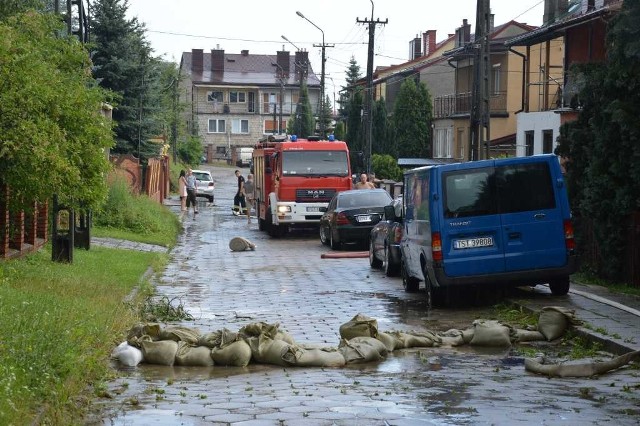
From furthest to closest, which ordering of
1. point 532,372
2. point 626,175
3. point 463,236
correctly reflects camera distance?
point 626,175 < point 463,236 < point 532,372

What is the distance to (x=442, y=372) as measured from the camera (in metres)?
11.0

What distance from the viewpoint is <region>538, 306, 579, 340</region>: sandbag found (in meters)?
13.3

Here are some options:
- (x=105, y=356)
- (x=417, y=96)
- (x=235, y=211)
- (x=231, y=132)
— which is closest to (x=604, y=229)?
(x=105, y=356)

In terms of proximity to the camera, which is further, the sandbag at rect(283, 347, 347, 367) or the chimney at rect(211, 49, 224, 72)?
the chimney at rect(211, 49, 224, 72)

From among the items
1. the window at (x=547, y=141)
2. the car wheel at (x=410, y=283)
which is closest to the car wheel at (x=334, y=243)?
the car wheel at (x=410, y=283)

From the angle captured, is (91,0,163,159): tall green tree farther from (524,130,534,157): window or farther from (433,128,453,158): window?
(433,128,453,158): window

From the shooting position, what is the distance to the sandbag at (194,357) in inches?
455

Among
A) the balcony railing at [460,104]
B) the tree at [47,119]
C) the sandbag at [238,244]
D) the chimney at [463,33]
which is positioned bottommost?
the sandbag at [238,244]

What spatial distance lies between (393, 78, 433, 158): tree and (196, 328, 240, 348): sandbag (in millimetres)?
64303

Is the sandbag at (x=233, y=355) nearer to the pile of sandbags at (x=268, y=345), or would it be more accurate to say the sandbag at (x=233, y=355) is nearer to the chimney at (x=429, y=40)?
the pile of sandbags at (x=268, y=345)

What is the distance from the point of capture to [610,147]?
1916 cm

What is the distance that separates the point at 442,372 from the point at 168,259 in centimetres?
1815

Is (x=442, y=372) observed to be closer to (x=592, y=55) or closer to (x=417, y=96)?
(x=592, y=55)

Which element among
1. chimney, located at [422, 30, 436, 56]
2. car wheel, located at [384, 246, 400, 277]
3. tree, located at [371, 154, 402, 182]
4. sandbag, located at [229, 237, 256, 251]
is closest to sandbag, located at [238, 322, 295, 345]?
car wheel, located at [384, 246, 400, 277]
